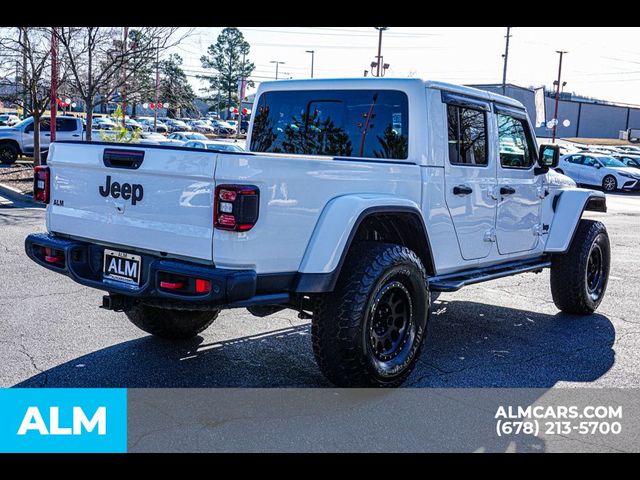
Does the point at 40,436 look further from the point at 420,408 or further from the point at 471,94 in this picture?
the point at 471,94

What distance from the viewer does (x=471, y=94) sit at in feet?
18.9

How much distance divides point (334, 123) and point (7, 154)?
21534mm

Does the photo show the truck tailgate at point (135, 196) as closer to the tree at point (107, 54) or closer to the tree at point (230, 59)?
the tree at point (107, 54)

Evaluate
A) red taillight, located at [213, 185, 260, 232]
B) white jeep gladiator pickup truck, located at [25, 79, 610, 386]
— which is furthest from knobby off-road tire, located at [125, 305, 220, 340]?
red taillight, located at [213, 185, 260, 232]

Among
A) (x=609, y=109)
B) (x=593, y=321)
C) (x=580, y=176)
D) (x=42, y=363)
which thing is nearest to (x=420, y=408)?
(x=42, y=363)

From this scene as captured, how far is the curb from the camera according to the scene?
1495 centimetres

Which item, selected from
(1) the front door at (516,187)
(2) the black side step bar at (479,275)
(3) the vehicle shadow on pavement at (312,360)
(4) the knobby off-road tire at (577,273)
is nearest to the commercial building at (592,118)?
(4) the knobby off-road tire at (577,273)

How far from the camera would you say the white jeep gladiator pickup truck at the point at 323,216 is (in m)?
4.03

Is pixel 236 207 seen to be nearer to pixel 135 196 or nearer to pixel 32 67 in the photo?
pixel 135 196

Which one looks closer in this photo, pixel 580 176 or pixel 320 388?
pixel 320 388

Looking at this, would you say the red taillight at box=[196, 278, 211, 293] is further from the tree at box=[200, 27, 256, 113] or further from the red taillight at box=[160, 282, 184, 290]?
the tree at box=[200, 27, 256, 113]

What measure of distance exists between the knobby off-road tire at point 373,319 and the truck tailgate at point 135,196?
0.89 metres

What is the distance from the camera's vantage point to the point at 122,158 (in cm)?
439

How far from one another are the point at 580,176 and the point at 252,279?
25712 millimetres
